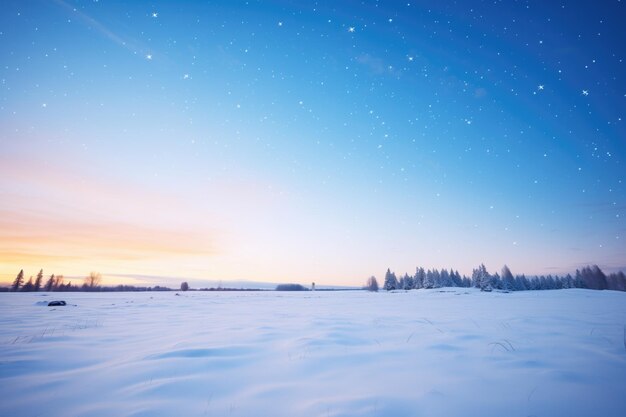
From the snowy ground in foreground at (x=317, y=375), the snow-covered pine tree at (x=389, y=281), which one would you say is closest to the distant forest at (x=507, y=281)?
the snow-covered pine tree at (x=389, y=281)

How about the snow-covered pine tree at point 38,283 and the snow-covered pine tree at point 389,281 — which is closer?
the snow-covered pine tree at point 38,283

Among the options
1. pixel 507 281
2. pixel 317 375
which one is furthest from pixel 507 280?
pixel 317 375

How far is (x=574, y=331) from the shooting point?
22.3 ft

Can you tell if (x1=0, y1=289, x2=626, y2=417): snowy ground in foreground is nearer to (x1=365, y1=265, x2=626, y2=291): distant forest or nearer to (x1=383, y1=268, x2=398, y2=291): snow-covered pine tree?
(x1=365, y1=265, x2=626, y2=291): distant forest

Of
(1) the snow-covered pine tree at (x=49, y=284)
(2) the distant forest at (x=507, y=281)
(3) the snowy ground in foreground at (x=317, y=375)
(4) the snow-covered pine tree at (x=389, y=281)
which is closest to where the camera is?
(3) the snowy ground in foreground at (x=317, y=375)

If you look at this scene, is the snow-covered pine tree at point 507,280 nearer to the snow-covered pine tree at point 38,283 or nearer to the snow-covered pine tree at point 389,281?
the snow-covered pine tree at point 389,281

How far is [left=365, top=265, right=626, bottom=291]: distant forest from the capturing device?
7612 cm

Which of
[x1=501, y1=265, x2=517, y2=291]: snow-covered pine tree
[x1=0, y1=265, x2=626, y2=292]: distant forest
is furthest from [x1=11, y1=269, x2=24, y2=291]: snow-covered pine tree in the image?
[x1=501, y1=265, x2=517, y2=291]: snow-covered pine tree

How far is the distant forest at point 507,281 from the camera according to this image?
2997 inches

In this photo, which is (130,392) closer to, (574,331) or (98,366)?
(98,366)

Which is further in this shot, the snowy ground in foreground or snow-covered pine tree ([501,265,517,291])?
snow-covered pine tree ([501,265,517,291])

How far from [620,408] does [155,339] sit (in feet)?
26.5

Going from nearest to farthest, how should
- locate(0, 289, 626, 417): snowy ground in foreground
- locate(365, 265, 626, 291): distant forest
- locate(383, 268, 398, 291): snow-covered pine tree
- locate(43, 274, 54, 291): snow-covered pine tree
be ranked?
locate(0, 289, 626, 417): snowy ground in foreground < locate(365, 265, 626, 291): distant forest < locate(43, 274, 54, 291): snow-covered pine tree < locate(383, 268, 398, 291): snow-covered pine tree

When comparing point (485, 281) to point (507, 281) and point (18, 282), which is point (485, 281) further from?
point (18, 282)
